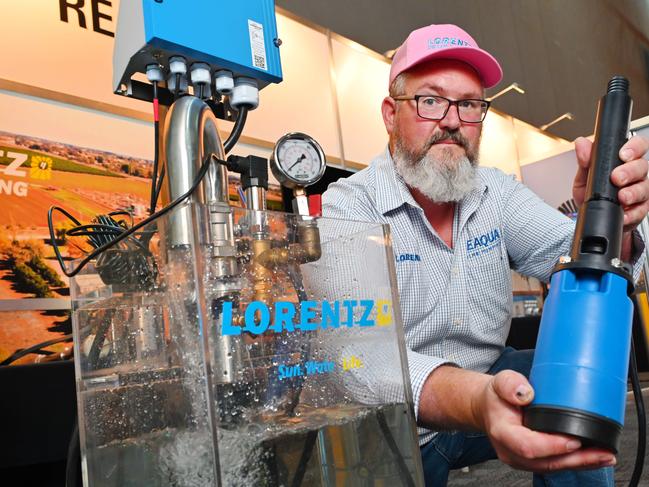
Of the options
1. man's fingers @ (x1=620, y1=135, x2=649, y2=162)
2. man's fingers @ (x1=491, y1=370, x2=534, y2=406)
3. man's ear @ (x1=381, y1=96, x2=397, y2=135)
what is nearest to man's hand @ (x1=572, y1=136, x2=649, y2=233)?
man's fingers @ (x1=620, y1=135, x2=649, y2=162)

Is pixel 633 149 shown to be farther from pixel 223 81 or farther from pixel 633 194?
pixel 223 81

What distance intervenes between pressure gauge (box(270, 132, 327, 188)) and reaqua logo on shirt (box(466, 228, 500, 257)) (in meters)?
0.46

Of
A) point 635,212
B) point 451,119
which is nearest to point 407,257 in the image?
point 451,119

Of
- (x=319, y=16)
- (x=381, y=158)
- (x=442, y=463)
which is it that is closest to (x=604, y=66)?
(x=319, y=16)

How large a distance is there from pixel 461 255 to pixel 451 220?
0.12 metres

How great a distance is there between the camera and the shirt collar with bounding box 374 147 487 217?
99cm

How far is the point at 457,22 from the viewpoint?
3.37 meters

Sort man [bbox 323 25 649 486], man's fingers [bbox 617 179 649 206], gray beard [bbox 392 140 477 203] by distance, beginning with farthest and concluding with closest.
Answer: gray beard [bbox 392 140 477 203] → man [bbox 323 25 649 486] → man's fingers [bbox 617 179 649 206]

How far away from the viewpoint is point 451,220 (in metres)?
1.08

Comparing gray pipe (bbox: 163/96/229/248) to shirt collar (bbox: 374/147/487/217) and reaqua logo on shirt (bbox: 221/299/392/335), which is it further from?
shirt collar (bbox: 374/147/487/217)

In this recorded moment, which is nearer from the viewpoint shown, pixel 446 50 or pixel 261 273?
pixel 261 273

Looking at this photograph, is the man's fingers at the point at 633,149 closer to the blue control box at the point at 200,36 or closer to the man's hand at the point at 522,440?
the man's hand at the point at 522,440

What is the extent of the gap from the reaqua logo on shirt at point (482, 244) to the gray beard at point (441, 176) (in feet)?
0.28

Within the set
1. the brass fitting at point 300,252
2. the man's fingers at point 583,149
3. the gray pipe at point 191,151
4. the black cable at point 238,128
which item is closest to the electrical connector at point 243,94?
the black cable at point 238,128
